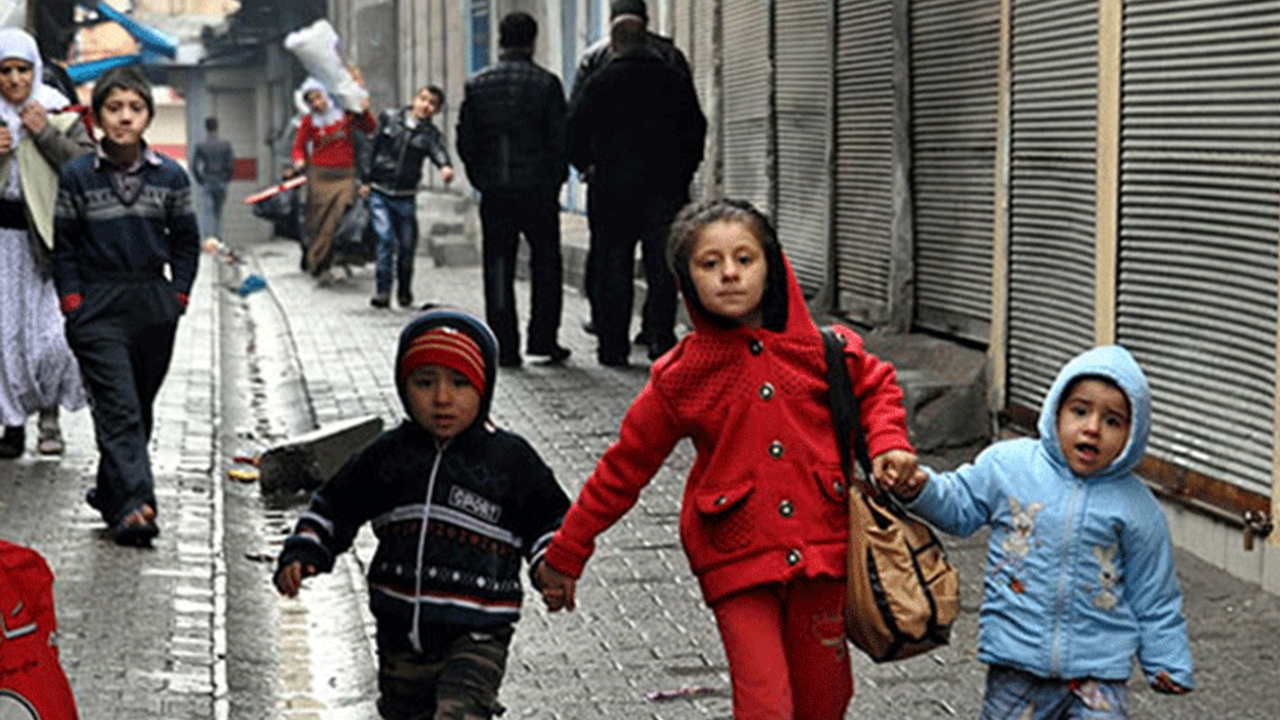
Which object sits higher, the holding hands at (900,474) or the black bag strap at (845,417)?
the black bag strap at (845,417)

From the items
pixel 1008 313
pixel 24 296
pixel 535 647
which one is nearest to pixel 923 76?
pixel 1008 313

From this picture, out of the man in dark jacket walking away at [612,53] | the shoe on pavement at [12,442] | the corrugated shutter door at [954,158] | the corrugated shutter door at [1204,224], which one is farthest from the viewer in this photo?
the man in dark jacket walking away at [612,53]

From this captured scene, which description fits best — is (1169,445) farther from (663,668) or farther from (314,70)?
(314,70)

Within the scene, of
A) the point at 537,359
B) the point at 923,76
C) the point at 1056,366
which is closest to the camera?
the point at 1056,366

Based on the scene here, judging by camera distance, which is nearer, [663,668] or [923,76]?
[663,668]

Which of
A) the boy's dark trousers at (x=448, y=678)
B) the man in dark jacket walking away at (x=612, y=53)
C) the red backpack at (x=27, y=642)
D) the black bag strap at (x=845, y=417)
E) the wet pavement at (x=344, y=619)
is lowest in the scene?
the wet pavement at (x=344, y=619)

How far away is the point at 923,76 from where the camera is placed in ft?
41.7

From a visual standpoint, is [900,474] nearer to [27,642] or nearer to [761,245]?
[761,245]

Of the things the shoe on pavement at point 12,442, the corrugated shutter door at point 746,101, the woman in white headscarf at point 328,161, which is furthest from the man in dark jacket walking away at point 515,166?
the woman in white headscarf at point 328,161

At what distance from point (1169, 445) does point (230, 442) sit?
5.67m

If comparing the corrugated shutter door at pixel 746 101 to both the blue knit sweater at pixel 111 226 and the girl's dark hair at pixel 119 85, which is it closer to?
the blue knit sweater at pixel 111 226

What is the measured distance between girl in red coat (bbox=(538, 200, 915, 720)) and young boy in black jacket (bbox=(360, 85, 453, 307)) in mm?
14724

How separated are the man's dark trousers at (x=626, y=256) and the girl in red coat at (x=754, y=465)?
876 cm

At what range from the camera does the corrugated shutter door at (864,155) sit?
13.5 metres
